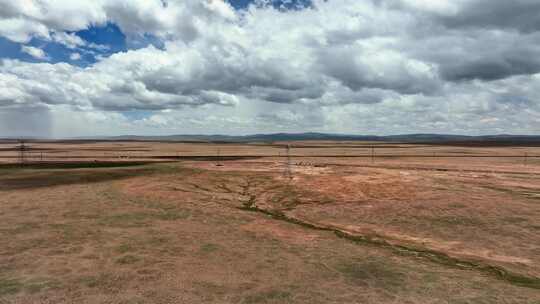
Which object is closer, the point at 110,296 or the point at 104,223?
the point at 110,296

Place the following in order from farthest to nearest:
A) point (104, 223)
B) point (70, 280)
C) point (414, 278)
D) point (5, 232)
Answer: point (104, 223) → point (5, 232) → point (414, 278) → point (70, 280)

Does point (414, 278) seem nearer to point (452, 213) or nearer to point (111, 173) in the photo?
point (452, 213)

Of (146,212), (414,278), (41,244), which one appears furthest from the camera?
(146,212)

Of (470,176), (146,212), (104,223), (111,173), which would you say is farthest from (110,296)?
(470,176)
